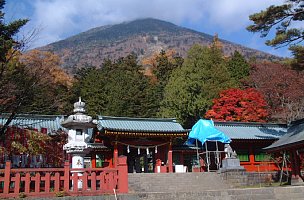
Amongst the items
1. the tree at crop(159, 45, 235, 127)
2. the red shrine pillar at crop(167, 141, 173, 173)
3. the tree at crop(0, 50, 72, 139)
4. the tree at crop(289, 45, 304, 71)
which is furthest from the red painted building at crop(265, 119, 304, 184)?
the tree at crop(159, 45, 235, 127)

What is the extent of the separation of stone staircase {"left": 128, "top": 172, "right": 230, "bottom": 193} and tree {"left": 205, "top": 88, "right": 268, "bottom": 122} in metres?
13.9

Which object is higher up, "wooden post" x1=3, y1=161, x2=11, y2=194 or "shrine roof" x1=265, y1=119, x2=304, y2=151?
"shrine roof" x1=265, y1=119, x2=304, y2=151

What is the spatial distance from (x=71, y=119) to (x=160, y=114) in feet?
70.8

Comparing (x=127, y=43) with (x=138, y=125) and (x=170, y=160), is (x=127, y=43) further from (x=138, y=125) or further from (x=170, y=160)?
(x=170, y=160)

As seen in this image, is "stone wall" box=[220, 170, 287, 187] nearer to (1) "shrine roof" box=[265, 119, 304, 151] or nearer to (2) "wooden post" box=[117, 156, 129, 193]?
(1) "shrine roof" box=[265, 119, 304, 151]

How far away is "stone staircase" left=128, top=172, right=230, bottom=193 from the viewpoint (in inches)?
661

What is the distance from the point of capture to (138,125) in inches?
947

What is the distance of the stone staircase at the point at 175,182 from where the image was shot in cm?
1679

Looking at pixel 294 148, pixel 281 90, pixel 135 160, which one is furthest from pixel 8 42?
pixel 281 90

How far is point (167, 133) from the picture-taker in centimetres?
2286

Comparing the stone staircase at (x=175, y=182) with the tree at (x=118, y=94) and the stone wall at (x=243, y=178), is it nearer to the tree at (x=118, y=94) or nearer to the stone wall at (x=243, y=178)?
the stone wall at (x=243, y=178)

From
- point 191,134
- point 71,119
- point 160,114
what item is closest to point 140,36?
point 160,114

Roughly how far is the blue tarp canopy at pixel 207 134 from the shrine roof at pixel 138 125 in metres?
0.95

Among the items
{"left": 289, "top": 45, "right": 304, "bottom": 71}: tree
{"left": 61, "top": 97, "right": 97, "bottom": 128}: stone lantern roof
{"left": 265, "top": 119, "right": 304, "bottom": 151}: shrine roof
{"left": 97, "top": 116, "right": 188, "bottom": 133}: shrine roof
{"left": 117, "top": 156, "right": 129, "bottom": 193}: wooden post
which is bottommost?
{"left": 117, "top": 156, "right": 129, "bottom": 193}: wooden post
